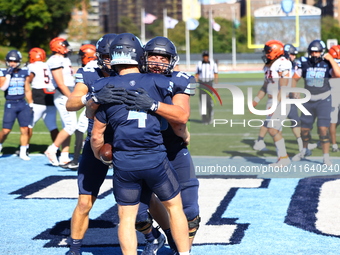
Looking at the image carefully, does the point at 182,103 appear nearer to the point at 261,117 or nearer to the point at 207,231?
the point at 207,231

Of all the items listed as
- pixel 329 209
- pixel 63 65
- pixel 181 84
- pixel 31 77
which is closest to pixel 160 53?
pixel 181 84

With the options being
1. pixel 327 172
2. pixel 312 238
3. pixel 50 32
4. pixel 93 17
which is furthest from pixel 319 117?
pixel 93 17

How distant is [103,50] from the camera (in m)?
4.66

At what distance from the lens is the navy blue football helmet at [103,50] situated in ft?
15.3

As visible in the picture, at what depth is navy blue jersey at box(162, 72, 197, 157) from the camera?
4.18 metres

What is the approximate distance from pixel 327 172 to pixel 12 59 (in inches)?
201

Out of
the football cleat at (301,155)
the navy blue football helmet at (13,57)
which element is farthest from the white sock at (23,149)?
the football cleat at (301,155)

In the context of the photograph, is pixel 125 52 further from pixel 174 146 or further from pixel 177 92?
pixel 174 146

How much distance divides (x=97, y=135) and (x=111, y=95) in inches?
15.3

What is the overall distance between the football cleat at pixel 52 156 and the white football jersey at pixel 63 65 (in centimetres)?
95

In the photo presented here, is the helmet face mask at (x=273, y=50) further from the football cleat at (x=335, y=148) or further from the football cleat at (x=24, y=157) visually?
the football cleat at (x=24, y=157)

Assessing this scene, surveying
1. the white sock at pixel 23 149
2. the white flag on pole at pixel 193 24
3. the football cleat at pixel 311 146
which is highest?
the white flag on pole at pixel 193 24

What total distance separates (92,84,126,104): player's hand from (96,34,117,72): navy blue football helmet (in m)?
0.81

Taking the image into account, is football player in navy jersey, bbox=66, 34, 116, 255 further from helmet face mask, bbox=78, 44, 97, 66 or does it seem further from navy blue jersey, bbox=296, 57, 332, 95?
navy blue jersey, bbox=296, 57, 332, 95
